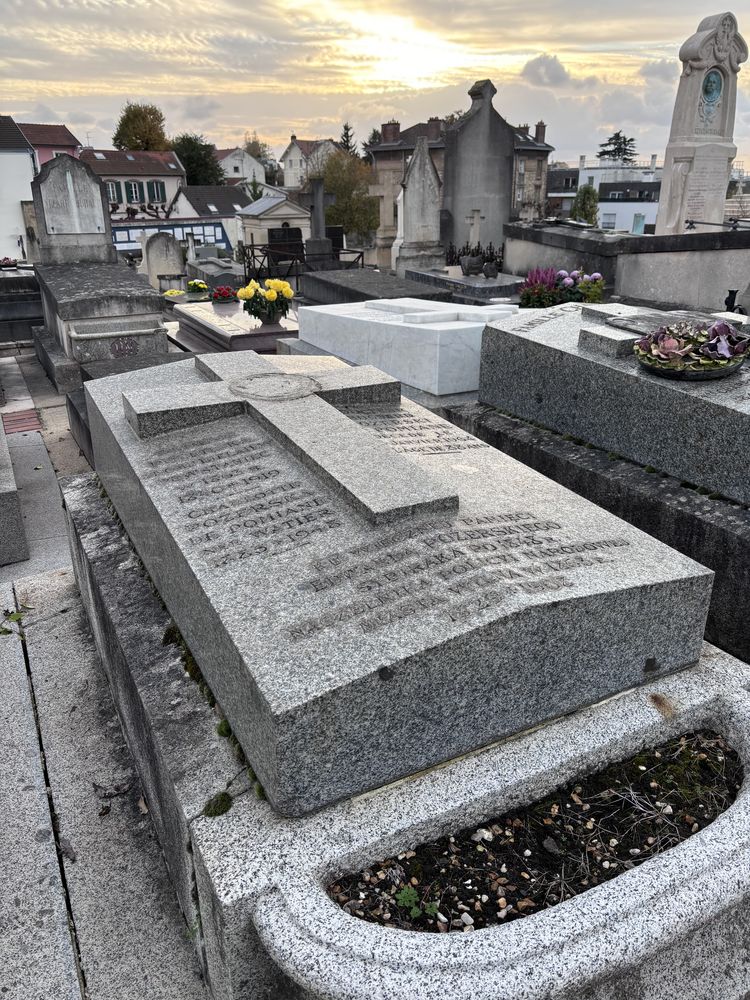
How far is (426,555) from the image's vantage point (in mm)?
2660

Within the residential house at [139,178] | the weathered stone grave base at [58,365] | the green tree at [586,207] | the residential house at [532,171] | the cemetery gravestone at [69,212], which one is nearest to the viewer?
the weathered stone grave base at [58,365]

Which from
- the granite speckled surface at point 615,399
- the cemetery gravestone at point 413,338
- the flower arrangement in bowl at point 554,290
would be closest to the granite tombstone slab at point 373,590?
the granite speckled surface at point 615,399

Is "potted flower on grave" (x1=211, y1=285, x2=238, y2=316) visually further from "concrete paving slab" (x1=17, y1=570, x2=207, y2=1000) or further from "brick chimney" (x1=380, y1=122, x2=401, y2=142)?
"brick chimney" (x1=380, y1=122, x2=401, y2=142)

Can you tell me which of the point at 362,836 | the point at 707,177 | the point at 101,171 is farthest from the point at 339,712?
the point at 101,171

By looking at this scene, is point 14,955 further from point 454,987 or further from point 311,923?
point 454,987

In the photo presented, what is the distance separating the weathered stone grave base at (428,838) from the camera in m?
1.77

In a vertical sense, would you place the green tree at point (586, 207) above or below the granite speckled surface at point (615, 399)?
above

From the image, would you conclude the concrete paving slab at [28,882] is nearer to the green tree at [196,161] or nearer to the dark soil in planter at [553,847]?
the dark soil in planter at [553,847]

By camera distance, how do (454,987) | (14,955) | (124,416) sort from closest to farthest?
(454,987), (14,955), (124,416)

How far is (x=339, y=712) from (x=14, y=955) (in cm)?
134

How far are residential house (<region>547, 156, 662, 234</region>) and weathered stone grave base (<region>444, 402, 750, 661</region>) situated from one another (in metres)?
48.6

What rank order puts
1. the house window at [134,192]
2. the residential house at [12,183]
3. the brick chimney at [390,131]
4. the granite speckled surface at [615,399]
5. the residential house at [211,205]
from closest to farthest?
the granite speckled surface at [615,399] → the brick chimney at [390,131] → the residential house at [12,183] → the residential house at [211,205] → the house window at [134,192]

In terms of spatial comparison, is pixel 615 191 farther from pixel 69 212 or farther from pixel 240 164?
pixel 69 212

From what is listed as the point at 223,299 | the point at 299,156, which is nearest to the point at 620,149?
the point at 299,156
